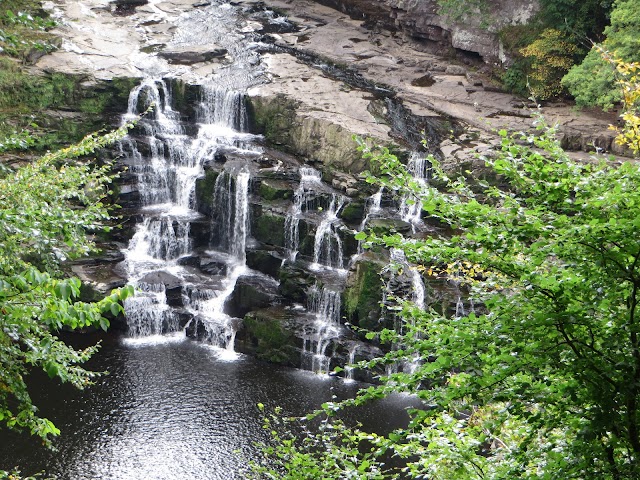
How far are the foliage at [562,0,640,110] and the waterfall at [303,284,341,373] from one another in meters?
12.9

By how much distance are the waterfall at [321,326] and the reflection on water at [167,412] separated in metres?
0.71

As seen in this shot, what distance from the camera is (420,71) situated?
1442 inches

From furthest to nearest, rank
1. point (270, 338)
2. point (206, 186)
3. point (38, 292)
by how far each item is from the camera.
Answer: point (206, 186) → point (270, 338) → point (38, 292)

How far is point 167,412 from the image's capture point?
21281mm

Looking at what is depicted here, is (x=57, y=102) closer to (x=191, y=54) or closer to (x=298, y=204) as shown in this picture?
(x=191, y=54)

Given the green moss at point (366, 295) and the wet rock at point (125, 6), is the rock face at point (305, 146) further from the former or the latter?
the wet rock at point (125, 6)

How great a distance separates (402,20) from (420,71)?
527cm

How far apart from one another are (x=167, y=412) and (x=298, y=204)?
10.7 m

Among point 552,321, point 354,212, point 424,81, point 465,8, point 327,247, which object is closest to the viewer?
point 552,321

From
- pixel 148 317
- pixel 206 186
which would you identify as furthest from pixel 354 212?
pixel 148 317

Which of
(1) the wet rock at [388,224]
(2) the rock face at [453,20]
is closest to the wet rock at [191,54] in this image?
(2) the rock face at [453,20]

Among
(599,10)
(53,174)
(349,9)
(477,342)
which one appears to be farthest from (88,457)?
(349,9)

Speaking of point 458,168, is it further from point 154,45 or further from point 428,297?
point 154,45

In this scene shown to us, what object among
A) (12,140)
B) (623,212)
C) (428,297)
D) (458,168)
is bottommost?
(428,297)
